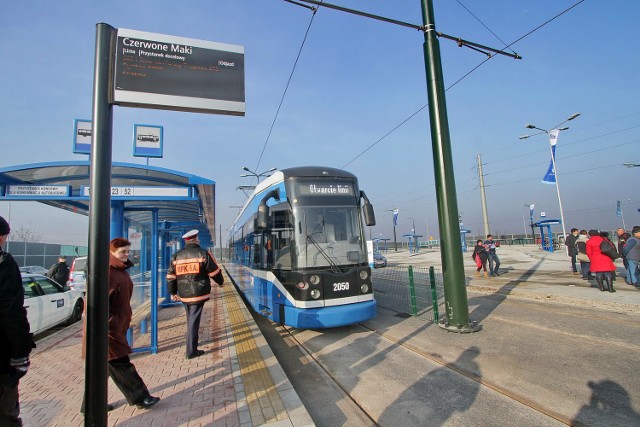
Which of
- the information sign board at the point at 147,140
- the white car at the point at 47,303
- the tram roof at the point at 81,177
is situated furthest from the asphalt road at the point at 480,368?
the white car at the point at 47,303

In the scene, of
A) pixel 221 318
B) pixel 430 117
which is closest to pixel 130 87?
pixel 430 117

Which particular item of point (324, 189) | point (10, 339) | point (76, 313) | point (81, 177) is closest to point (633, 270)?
point (324, 189)

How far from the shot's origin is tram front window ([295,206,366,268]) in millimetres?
6820

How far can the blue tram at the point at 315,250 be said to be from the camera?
6592 millimetres

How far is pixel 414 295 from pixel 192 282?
551cm

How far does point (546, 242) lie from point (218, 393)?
41.7 metres

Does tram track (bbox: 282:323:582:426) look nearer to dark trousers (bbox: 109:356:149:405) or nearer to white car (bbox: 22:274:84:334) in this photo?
dark trousers (bbox: 109:356:149:405)

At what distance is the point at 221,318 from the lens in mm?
8648

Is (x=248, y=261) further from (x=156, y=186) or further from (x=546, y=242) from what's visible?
(x=546, y=242)

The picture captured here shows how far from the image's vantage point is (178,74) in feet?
9.16

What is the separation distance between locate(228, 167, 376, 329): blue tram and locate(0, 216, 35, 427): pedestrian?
440cm

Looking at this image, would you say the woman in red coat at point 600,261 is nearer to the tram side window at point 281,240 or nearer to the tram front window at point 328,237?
the tram front window at point 328,237

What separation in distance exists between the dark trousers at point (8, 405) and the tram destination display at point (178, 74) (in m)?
2.09

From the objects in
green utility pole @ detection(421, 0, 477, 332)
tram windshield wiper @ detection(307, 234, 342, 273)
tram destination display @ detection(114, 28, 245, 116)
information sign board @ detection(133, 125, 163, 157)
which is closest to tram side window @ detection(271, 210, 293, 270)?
tram windshield wiper @ detection(307, 234, 342, 273)
